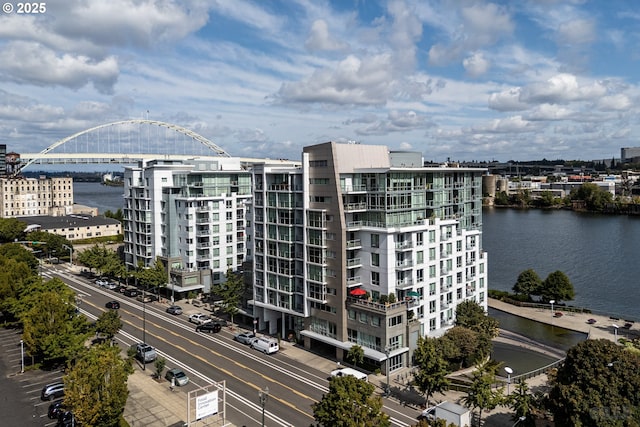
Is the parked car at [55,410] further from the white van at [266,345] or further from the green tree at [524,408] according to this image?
the green tree at [524,408]

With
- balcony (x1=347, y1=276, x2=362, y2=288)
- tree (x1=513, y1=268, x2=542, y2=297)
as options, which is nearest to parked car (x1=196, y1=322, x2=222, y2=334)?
balcony (x1=347, y1=276, x2=362, y2=288)

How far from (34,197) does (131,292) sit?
102 metres

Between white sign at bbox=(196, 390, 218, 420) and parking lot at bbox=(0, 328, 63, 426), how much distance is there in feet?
41.0

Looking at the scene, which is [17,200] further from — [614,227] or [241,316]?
[614,227]

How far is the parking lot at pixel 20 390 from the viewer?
38781 mm

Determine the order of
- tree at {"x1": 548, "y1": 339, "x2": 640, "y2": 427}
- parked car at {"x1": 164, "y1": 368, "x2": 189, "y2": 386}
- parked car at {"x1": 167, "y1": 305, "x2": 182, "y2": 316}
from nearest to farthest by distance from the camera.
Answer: tree at {"x1": 548, "y1": 339, "x2": 640, "y2": 427}
parked car at {"x1": 164, "y1": 368, "x2": 189, "y2": 386}
parked car at {"x1": 167, "y1": 305, "x2": 182, "y2": 316}

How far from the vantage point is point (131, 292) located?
81.2 metres

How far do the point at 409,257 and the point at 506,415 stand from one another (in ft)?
58.4

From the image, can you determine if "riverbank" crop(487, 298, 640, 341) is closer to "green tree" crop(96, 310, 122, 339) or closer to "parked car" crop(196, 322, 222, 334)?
"parked car" crop(196, 322, 222, 334)

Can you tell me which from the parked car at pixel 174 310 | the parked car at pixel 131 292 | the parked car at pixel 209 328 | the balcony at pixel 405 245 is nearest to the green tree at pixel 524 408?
the balcony at pixel 405 245

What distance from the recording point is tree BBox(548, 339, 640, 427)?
3078 cm

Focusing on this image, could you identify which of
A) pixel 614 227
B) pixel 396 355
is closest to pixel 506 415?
pixel 396 355

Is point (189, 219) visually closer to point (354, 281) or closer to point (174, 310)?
point (174, 310)

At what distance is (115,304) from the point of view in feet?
237
